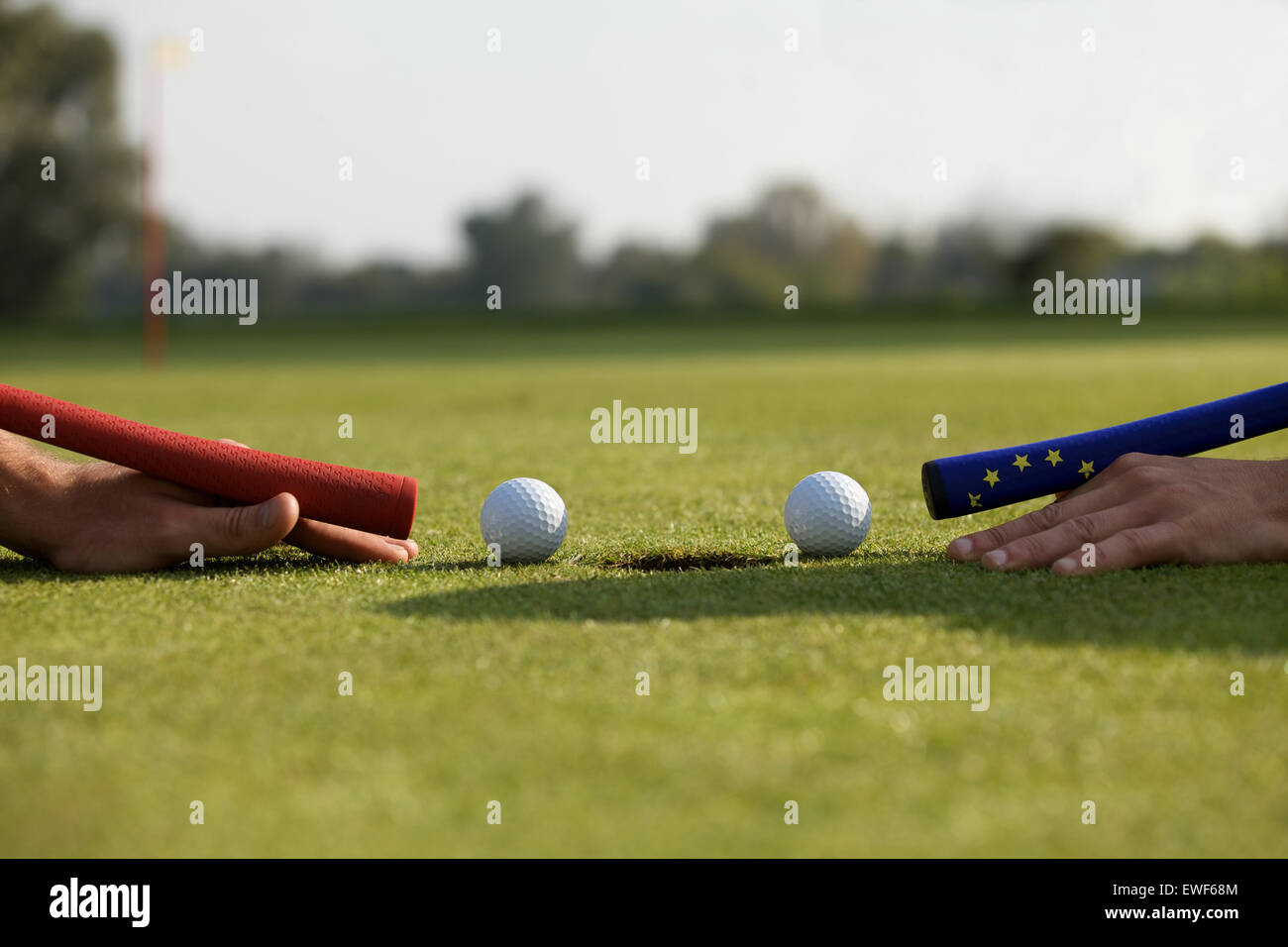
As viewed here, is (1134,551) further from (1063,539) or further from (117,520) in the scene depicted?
(117,520)

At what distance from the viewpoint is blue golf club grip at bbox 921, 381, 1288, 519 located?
3.73 meters

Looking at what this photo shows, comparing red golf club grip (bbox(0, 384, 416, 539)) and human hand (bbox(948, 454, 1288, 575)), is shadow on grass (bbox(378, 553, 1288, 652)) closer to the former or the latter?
human hand (bbox(948, 454, 1288, 575))

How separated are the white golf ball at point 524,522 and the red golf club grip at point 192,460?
40 centimetres

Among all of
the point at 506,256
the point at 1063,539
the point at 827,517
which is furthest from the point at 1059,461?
the point at 506,256

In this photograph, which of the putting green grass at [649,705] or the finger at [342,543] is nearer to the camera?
the putting green grass at [649,705]

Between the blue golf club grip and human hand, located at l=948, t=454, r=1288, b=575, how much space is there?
17 cm

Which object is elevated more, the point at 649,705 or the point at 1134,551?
the point at 1134,551

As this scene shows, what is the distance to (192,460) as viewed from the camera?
11.6ft

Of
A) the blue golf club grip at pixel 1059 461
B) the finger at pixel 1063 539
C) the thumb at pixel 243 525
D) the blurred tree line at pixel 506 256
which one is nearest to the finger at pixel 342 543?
the thumb at pixel 243 525

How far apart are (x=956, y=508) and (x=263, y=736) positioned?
240 centimetres

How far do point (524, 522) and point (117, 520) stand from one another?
125cm

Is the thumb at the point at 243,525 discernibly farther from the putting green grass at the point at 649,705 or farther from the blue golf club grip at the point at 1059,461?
the blue golf club grip at the point at 1059,461

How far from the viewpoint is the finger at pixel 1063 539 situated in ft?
11.0

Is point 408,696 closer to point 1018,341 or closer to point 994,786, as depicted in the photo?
point 994,786
